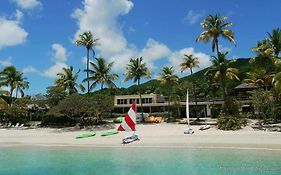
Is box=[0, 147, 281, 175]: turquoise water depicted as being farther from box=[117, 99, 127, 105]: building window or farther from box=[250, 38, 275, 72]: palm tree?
box=[117, 99, 127, 105]: building window

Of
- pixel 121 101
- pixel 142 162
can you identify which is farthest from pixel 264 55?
pixel 121 101

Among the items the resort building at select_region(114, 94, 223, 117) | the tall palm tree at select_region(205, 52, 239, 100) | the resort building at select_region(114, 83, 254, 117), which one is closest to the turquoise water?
the tall palm tree at select_region(205, 52, 239, 100)

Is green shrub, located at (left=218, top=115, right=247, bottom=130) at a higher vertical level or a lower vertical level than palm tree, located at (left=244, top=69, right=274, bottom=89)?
lower

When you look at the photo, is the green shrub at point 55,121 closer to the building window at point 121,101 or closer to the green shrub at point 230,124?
the building window at point 121,101

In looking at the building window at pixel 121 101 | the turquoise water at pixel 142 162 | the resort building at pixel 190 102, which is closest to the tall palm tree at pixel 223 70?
the resort building at pixel 190 102

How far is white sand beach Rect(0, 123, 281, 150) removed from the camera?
30719 mm

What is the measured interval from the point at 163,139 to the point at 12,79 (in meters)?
36.2

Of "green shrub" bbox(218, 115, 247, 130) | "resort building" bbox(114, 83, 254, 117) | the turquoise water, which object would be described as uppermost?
"resort building" bbox(114, 83, 254, 117)

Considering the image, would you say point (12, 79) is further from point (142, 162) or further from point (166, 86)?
point (142, 162)

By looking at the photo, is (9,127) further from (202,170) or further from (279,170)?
(279,170)

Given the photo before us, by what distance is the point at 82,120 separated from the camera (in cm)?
4991

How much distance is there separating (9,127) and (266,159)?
128ft

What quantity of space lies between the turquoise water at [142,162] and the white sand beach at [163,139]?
2.77 m

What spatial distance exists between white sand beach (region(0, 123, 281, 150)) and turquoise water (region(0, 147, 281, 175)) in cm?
277
